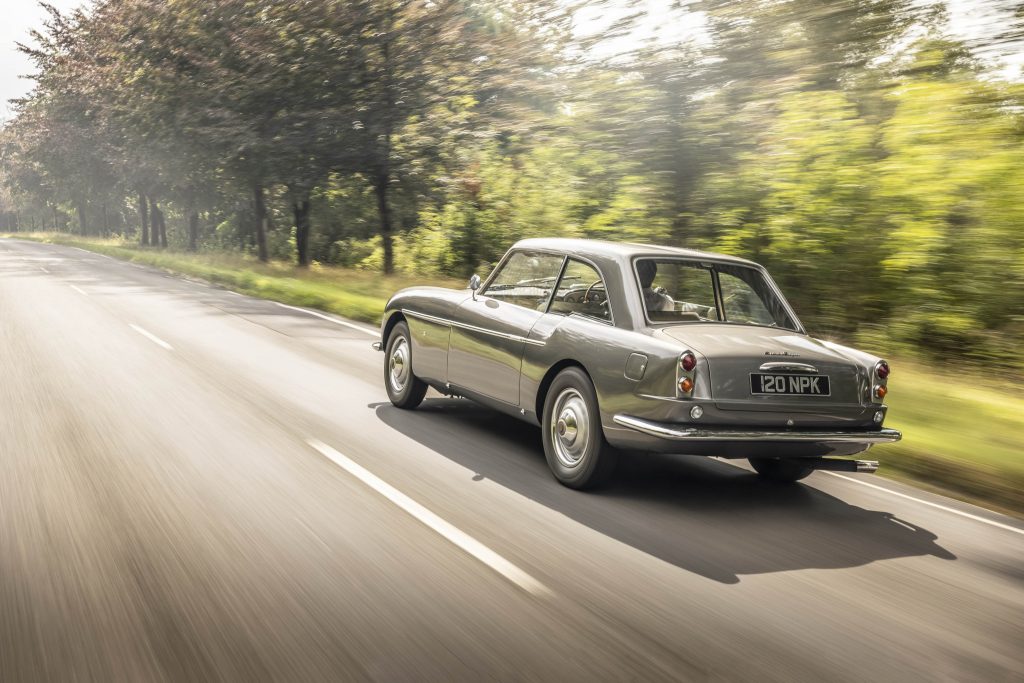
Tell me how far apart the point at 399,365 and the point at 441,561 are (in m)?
4.17

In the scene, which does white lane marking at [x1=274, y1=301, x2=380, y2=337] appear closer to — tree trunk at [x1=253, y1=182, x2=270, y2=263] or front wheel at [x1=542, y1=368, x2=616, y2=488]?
front wheel at [x1=542, y1=368, x2=616, y2=488]

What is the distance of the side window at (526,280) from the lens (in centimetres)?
679

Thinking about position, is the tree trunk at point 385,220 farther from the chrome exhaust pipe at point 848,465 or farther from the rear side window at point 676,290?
the chrome exhaust pipe at point 848,465

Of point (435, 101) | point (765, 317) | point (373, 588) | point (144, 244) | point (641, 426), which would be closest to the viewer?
point (373, 588)

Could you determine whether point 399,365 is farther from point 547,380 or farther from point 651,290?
point 651,290

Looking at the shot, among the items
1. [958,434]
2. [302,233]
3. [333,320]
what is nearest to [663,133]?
[333,320]

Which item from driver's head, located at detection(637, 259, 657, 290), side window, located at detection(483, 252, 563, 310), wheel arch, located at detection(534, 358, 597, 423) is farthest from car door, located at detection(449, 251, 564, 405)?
driver's head, located at detection(637, 259, 657, 290)

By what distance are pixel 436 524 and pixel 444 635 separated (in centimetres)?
140

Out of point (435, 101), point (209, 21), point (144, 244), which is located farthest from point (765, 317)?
point (144, 244)

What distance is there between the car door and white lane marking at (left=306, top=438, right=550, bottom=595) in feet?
4.00

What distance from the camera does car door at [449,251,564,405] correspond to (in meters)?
6.67

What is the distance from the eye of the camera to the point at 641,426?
5.38 m

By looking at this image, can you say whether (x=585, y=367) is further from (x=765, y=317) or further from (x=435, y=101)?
(x=435, y=101)

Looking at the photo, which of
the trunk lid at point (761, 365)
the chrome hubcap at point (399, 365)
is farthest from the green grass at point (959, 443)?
the chrome hubcap at point (399, 365)
